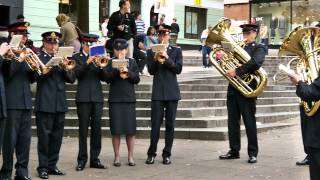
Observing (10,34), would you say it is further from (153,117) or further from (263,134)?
(263,134)

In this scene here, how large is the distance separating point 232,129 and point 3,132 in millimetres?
3938

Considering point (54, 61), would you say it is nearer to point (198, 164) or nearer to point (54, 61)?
point (54, 61)

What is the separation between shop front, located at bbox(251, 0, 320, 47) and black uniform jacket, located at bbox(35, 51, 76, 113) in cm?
2364

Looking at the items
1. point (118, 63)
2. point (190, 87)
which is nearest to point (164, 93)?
point (118, 63)

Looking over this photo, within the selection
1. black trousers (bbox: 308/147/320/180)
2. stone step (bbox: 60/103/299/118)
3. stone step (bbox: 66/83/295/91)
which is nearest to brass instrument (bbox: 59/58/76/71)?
black trousers (bbox: 308/147/320/180)

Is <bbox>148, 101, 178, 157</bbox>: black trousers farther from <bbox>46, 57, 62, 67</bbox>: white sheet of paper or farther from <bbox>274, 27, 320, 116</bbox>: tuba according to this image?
<bbox>274, 27, 320, 116</bbox>: tuba

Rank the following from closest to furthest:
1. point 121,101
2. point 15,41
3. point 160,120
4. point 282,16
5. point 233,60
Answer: point 15,41, point 121,101, point 160,120, point 233,60, point 282,16

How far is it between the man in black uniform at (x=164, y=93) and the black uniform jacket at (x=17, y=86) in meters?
2.22

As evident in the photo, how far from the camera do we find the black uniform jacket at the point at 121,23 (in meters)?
12.7

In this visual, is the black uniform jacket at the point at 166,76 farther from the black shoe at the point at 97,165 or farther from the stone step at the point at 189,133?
the stone step at the point at 189,133

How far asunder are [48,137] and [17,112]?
28.7 inches

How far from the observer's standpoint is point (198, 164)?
8883 mm

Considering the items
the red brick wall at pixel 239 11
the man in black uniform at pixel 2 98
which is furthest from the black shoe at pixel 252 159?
the red brick wall at pixel 239 11

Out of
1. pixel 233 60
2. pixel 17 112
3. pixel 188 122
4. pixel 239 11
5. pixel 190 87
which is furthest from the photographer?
pixel 239 11
